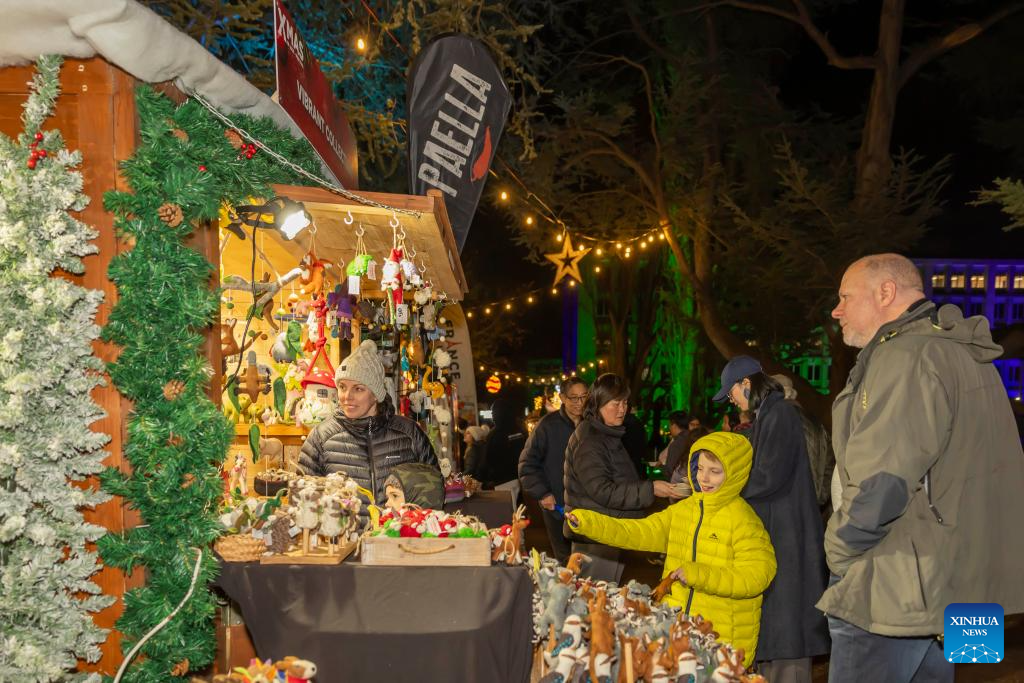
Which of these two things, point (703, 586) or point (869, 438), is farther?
point (703, 586)

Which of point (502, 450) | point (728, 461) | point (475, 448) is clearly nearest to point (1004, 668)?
point (728, 461)

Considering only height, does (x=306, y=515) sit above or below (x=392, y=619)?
above

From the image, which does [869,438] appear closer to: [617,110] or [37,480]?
[37,480]

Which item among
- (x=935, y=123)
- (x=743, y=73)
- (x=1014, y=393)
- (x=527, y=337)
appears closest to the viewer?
(x=743, y=73)

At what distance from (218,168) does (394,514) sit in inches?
66.7

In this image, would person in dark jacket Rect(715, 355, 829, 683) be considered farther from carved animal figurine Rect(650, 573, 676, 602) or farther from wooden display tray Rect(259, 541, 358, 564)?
wooden display tray Rect(259, 541, 358, 564)

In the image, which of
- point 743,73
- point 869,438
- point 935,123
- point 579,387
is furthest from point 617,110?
point 869,438

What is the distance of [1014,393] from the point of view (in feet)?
194

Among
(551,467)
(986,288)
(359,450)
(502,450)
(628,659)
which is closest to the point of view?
(628,659)

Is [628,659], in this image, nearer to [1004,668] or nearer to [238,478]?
[238,478]

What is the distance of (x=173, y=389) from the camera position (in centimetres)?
379

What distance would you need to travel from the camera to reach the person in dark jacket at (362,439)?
5.44m

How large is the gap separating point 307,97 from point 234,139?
3.05 feet

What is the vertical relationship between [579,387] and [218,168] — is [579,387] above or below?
below
